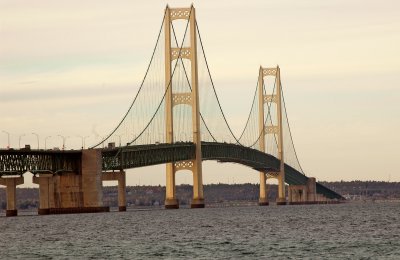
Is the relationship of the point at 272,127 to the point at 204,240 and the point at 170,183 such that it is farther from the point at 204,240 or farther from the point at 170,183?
the point at 204,240

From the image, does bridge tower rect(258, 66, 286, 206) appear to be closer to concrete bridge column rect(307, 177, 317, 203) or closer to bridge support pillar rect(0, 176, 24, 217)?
concrete bridge column rect(307, 177, 317, 203)

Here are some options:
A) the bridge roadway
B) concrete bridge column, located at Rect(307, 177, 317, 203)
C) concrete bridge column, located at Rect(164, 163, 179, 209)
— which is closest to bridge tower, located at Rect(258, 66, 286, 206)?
concrete bridge column, located at Rect(307, 177, 317, 203)

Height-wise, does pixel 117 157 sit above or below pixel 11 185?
above

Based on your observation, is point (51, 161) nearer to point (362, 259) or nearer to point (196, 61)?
point (196, 61)

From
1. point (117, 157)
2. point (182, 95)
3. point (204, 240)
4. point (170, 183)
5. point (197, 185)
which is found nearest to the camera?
point (204, 240)

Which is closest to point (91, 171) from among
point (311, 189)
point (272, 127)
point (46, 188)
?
point (46, 188)

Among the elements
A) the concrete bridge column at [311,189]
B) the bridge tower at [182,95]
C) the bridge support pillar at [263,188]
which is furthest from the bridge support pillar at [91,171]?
the concrete bridge column at [311,189]

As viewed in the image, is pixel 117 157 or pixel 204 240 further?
pixel 117 157

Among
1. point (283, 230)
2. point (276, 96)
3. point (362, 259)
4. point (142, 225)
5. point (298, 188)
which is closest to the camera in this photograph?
point (362, 259)

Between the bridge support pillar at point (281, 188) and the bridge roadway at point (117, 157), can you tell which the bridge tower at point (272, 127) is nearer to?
the bridge support pillar at point (281, 188)

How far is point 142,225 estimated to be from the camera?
88.4 metres

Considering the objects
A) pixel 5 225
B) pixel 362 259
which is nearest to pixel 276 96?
pixel 5 225

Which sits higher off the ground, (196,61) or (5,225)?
(196,61)

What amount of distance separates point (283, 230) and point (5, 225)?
86.5 feet
